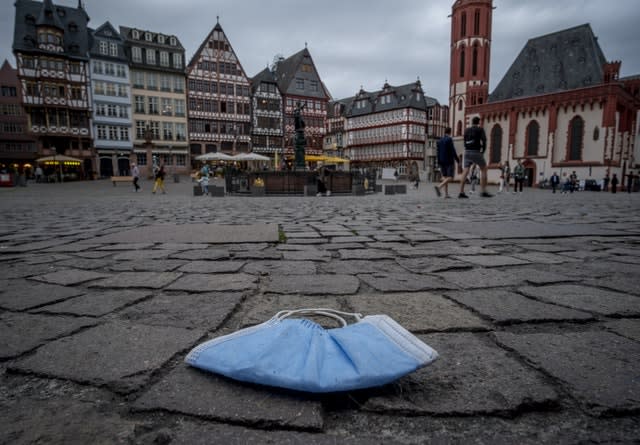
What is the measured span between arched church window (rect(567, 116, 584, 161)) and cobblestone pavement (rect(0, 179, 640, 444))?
3754cm

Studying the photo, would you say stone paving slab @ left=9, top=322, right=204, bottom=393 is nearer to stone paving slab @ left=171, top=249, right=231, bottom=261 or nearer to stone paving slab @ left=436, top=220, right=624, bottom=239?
stone paving slab @ left=171, top=249, right=231, bottom=261

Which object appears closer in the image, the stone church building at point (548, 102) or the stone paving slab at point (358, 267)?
the stone paving slab at point (358, 267)

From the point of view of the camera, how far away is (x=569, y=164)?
3425 cm

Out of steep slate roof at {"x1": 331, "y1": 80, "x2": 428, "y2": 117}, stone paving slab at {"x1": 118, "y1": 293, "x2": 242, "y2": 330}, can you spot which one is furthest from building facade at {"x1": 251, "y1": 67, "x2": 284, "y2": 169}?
stone paving slab at {"x1": 118, "y1": 293, "x2": 242, "y2": 330}

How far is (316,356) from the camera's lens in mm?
1125

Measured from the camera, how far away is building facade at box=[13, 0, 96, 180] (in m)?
36.9

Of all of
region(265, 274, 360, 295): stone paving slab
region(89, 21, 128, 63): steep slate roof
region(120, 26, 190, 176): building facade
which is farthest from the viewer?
region(120, 26, 190, 176): building facade

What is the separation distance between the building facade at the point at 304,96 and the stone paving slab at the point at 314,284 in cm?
4926

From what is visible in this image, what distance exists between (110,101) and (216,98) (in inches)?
450

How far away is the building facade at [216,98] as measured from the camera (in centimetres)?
4459

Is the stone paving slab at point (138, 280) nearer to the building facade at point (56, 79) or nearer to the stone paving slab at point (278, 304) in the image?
the stone paving slab at point (278, 304)

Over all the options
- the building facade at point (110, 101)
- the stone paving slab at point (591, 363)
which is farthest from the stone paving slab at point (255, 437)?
the building facade at point (110, 101)

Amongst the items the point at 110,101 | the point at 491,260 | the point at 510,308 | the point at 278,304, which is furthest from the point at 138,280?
the point at 110,101

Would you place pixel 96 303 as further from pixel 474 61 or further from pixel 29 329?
pixel 474 61
